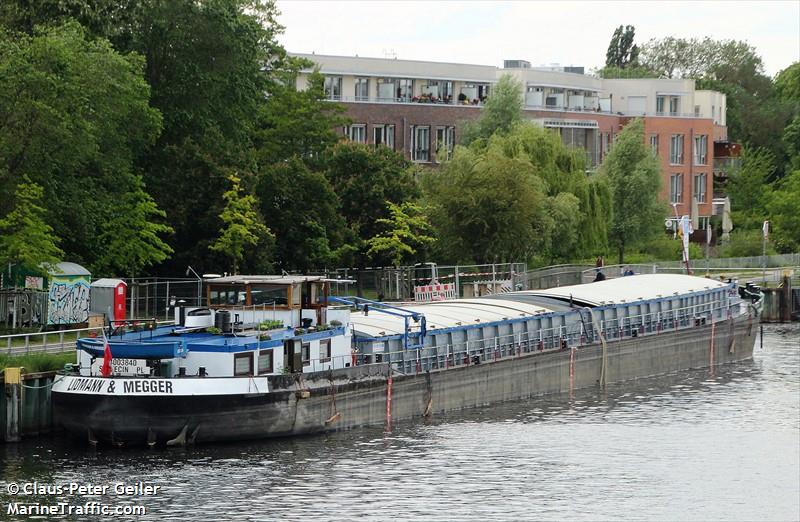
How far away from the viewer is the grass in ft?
161

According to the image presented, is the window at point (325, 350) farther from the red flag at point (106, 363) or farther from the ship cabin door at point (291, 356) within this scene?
the red flag at point (106, 363)

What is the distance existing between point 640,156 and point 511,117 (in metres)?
11.6

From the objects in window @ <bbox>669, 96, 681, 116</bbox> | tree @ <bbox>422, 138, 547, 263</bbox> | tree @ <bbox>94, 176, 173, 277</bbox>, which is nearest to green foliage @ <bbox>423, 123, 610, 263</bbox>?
tree @ <bbox>422, 138, 547, 263</bbox>

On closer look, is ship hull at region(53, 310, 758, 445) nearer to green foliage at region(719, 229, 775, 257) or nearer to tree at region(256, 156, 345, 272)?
tree at region(256, 156, 345, 272)

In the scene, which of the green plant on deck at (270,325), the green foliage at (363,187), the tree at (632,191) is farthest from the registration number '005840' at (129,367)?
the tree at (632,191)

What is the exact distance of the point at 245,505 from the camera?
4078cm

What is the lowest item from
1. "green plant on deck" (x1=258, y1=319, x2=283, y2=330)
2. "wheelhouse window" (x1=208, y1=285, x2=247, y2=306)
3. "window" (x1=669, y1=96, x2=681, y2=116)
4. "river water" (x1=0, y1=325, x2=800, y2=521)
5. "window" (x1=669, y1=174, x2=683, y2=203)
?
"river water" (x1=0, y1=325, x2=800, y2=521)

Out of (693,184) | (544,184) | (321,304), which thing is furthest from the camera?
(693,184)

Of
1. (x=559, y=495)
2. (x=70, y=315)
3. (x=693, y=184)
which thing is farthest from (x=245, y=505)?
(x=693, y=184)

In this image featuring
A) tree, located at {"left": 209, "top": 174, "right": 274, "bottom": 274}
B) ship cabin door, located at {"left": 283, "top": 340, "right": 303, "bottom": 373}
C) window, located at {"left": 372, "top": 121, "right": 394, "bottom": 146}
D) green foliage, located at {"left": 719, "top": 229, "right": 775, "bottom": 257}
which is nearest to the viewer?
ship cabin door, located at {"left": 283, "top": 340, "right": 303, "bottom": 373}

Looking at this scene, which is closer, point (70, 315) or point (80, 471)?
point (80, 471)

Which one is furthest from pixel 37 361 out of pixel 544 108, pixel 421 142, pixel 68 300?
pixel 544 108

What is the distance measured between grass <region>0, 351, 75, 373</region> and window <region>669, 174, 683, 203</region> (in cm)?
9490

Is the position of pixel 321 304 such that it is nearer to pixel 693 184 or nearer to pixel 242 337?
pixel 242 337
